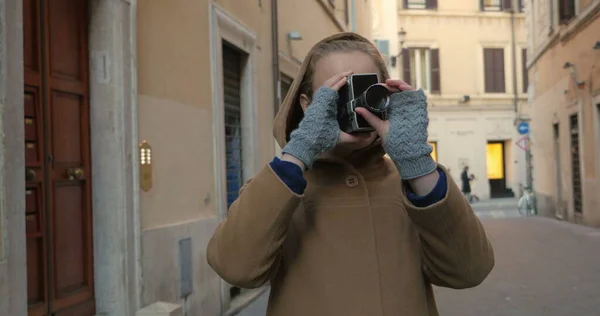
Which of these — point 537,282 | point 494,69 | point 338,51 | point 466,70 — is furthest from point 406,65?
point 338,51

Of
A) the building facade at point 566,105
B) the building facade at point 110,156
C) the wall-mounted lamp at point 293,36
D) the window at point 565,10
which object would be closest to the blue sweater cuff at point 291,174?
the building facade at point 110,156

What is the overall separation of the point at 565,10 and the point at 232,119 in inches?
429

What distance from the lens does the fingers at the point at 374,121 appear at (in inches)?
54.0

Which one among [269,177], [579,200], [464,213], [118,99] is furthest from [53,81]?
[579,200]

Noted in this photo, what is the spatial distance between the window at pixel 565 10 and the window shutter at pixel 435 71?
11.2 meters

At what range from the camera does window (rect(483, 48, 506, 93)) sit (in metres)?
26.7

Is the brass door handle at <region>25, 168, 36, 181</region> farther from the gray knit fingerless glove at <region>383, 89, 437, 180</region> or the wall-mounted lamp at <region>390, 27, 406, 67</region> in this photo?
the wall-mounted lamp at <region>390, 27, 406, 67</region>

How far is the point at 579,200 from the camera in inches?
570

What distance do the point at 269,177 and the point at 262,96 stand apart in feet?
21.8

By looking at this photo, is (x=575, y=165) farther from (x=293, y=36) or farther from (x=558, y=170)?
(x=293, y=36)

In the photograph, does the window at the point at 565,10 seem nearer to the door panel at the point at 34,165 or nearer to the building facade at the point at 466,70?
the building facade at the point at 466,70

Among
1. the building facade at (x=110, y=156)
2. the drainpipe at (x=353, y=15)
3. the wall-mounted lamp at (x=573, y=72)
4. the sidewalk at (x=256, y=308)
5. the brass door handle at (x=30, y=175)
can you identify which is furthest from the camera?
the drainpipe at (x=353, y=15)

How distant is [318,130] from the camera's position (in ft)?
4.52

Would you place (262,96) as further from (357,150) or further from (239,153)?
(357,150)
